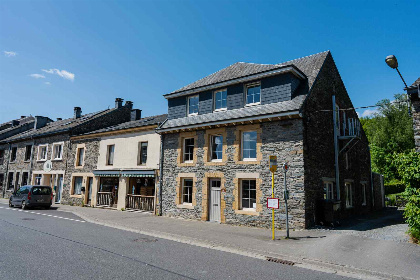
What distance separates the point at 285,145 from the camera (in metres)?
11.8

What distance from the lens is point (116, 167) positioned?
1873 centimetres

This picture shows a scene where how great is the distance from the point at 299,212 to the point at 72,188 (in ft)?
59.0

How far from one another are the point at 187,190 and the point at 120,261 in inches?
342

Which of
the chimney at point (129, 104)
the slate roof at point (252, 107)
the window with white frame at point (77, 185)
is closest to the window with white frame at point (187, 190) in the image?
the slate roof at point (252, 107)

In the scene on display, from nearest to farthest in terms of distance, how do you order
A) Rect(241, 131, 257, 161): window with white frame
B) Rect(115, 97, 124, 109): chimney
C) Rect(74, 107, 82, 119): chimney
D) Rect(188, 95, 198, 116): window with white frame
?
Rect(241, 131, 257, 161): window with white frame → Rect(188, 95, 198, 116): window with white frame → Rect(115, 97, 124, 109): chimney → Rect(74, 107, 82, 119): chimney

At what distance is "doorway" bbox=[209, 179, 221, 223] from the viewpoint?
13.5 meters

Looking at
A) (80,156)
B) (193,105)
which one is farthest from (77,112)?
(193,105)

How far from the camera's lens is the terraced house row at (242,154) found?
11.8m

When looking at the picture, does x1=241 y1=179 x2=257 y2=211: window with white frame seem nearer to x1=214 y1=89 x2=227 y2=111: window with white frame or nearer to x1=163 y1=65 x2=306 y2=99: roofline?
x1=214 y1=89 x2=227 y2=111: window with white frame

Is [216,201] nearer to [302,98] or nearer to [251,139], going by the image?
[251,139]

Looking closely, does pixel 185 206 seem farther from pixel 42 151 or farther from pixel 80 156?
pixel 42 151

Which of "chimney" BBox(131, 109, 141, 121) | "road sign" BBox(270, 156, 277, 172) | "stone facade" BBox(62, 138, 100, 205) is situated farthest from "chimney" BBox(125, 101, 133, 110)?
"road sign" BBox(270, 156, 277, 172)

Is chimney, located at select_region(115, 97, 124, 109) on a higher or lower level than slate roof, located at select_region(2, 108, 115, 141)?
higher

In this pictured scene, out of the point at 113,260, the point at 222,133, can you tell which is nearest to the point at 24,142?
the point at 222,133
